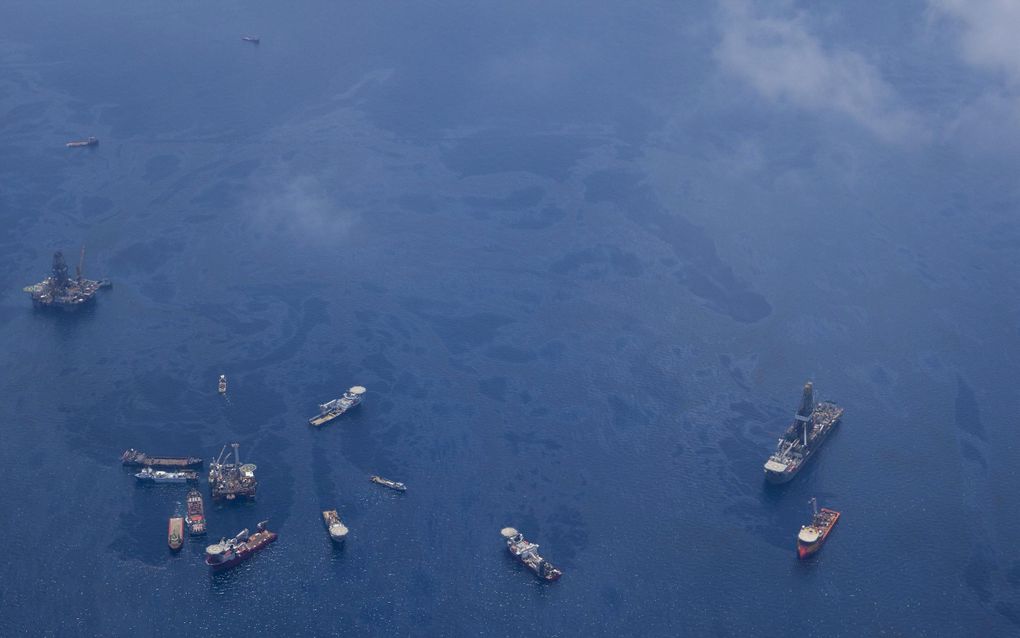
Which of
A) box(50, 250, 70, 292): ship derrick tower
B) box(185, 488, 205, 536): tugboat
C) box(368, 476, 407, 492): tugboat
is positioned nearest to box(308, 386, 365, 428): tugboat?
box(368, 476, 407, 492): tugboat

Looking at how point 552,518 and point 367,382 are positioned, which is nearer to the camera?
point 552,518

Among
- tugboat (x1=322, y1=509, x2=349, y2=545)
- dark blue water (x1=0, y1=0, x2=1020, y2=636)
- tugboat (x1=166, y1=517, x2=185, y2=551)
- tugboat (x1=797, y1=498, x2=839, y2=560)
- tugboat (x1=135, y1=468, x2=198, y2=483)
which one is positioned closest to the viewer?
dark blue water (x1=0, y1=0, x2=1020, y2=636)

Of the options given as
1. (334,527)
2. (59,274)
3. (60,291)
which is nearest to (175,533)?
(334,527)

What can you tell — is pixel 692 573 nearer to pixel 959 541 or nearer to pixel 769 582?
pixel 769 582

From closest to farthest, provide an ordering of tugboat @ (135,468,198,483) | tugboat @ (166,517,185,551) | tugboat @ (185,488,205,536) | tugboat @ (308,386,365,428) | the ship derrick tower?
tugboat @ (166,517,185,551) → tugboat @ (185,488,205,536) → tugboat @ (135,468,198,483) → tugboat @ (308,386,365,428) → the ship derrick tower

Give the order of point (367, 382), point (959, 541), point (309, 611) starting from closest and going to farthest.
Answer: point (309, 611), point (959, 541), point (367, 382)

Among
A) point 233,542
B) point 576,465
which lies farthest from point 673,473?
point 233,542

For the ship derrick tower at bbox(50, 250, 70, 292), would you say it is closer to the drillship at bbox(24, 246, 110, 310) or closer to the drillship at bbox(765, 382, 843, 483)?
the drillship at bbox(24, 246, 110, 310)
